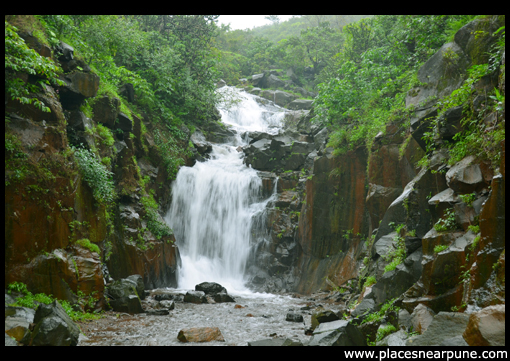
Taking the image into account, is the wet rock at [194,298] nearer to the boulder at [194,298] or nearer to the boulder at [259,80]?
the boulder at [194,298]

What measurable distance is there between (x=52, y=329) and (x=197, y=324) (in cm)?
394

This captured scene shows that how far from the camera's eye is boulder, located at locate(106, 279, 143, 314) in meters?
10.2

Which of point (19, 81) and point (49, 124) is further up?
point (19, 81)

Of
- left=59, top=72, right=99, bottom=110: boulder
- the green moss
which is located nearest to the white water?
the green moss

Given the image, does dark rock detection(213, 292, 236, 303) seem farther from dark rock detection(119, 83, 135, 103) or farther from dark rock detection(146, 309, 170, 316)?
dark rock detection(119, 83, 135, 103)

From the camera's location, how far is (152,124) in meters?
20.3

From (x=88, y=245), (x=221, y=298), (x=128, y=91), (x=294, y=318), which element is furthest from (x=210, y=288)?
(x=128, y=91)

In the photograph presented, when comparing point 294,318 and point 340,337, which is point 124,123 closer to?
point 294,318

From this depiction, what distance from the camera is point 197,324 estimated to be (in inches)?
369

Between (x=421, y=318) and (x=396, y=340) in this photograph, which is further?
(x=421, y=318)

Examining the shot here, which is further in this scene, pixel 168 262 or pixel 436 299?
pixel 168 262

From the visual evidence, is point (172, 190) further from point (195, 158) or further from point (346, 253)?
point (346, 253)
